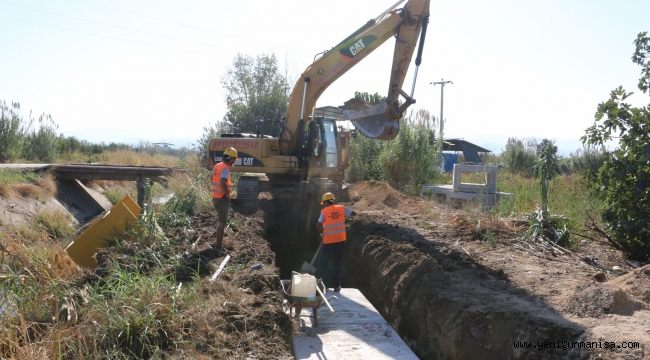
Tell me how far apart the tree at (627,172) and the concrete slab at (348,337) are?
4072mm

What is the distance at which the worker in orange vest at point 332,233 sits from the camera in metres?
8.46

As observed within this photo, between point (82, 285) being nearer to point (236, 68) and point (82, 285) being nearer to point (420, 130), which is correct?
point (420, 130)

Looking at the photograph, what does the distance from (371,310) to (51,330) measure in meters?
4.01

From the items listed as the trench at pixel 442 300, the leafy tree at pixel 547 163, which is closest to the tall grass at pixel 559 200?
the leafy tree at pixel 547 163

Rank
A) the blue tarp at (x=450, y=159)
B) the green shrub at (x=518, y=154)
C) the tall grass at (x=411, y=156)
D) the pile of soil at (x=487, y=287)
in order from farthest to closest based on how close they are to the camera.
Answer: the blue tarp at (x=450, y=159) → the green shrub at (x=518, y=154) → the tall grass at (x=411, y=156) → the pile of soil at (x=487, y=287)

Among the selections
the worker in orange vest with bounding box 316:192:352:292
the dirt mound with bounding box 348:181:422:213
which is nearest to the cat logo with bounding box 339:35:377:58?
the dirt mound with bounding box 348:181:422:213

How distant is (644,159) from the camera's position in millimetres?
7992

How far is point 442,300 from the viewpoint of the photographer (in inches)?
267

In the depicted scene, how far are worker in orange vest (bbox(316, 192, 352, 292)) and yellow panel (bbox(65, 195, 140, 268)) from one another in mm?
2952

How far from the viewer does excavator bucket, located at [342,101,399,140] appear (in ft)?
34.3

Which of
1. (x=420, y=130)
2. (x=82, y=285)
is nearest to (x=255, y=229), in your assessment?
(x=82, y=285)

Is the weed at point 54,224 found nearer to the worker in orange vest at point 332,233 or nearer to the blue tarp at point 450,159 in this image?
the worker in orange vest at point 332,233

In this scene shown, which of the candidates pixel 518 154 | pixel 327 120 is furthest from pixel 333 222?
pixel 518 154

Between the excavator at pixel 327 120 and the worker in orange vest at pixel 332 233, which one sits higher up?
the excavator at pixel 327 120
